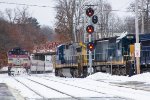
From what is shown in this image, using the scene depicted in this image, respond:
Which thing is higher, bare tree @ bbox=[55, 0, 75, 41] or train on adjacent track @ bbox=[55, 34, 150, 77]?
bare tree @ bbox=[55, 0, 75, 41]

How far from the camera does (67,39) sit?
74.8m

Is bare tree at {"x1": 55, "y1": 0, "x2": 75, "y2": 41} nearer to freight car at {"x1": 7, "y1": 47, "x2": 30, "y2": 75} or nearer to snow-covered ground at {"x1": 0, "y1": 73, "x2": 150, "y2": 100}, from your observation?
freight car at {"x1": 7, "y1": 47, "x2": 30, "y2": 75}

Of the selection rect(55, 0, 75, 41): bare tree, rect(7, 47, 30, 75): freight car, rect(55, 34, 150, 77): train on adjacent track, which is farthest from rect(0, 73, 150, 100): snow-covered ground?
rect(55, 0, 75, 41): bare tree

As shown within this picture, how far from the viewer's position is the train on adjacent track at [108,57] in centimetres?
3612

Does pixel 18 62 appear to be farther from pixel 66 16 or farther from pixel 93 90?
pixel 93 90

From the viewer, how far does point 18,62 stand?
54.4 m

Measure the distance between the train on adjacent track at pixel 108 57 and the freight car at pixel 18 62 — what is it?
685 cm

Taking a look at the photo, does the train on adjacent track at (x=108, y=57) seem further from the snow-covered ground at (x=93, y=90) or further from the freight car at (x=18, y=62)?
the freight car at (x=18, y=62)

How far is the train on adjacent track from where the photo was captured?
36125 mm

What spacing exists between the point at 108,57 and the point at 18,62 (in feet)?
58.7

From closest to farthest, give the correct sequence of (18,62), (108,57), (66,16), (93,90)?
(93,90) → (108,57) → (18,62) → (66,16)

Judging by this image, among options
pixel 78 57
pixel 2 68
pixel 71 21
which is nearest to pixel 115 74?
pixel 78 57

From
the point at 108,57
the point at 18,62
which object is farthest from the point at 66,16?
the point at 108,57

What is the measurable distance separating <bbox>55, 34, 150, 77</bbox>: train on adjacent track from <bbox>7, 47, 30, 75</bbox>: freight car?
6852 mm
